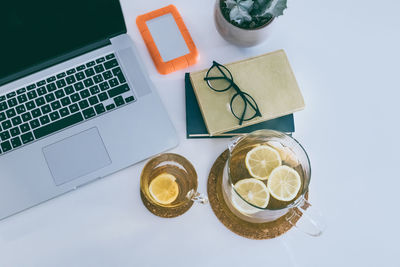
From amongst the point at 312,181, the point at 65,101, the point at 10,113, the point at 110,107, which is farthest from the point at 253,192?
the point at 10,113

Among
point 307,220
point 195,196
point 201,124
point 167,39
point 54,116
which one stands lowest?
point 307,220

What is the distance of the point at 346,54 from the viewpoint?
0.97 meters

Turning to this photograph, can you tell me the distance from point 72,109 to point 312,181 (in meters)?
0.61

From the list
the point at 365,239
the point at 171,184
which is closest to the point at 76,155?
the point at 171,184

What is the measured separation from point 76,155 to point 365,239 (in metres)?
0.72

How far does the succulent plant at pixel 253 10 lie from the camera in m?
0.80

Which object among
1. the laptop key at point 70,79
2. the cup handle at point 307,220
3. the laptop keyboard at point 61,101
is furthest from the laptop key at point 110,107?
the cup handle at point 307,220

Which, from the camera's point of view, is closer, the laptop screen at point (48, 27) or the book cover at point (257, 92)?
the laptop screen at point (48, 27)

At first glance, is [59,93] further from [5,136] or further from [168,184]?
[168,184]

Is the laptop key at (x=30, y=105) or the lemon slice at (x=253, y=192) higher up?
the laptop key at (x=30, y=105)

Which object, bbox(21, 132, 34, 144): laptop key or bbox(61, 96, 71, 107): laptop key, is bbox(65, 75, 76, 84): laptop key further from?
bbox(21, 132, 34, 144): laptop key

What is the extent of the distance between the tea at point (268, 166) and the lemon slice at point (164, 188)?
5.9 inches

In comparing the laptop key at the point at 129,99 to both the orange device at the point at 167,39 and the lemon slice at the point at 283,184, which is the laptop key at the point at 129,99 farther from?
the lemon slice at the point at 283,184

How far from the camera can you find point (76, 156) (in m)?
0.85
